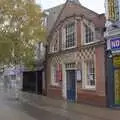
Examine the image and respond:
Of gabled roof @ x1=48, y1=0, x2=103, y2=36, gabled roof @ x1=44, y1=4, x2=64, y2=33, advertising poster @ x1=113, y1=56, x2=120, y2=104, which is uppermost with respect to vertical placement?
gabled roof @ x1=44, y1=4, x2=64, y2=33

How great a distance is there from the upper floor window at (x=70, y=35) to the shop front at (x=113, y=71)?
5769mm

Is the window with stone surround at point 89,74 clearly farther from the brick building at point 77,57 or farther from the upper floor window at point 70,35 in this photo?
the upper floor window at point 70,35

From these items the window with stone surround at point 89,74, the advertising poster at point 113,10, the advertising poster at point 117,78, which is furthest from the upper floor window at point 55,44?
the advertising poster at point 117,78

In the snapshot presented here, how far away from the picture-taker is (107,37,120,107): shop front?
69.5 ft

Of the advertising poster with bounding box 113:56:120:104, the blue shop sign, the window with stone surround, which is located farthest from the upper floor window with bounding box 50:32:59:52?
the advertising poster with bounding box 113:56:120:104

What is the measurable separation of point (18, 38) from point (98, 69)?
744 cm

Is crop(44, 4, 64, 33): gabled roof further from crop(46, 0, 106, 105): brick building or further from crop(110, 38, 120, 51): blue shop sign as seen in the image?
crop(110, 38, 120, 51): blue shop sign

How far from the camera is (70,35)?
90.9 feet

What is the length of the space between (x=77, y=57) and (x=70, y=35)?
244 centimetres

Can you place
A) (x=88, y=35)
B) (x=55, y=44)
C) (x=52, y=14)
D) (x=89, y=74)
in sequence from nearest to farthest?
(x=89, y=74) → (x=88, y=35) → (x=55, y=44) → (x=52, y=14)

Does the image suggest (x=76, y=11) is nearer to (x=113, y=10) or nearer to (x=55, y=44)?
(x=55, y=44)

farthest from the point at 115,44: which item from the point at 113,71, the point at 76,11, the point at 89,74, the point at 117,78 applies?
the point at 76,11

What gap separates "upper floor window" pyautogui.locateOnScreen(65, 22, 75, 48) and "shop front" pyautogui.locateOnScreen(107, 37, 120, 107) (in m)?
Answer: 5.77

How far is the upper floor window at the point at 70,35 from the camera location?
1070 inches
